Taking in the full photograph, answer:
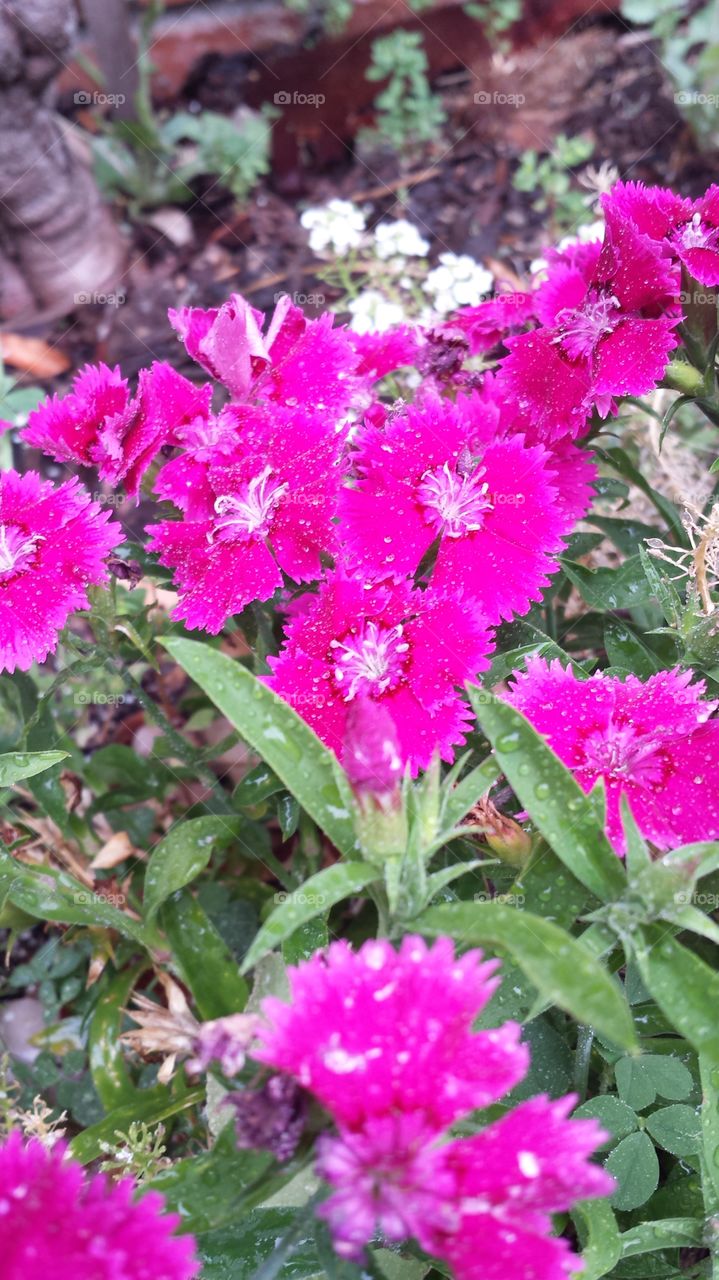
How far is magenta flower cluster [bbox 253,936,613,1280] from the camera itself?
2.59 feet

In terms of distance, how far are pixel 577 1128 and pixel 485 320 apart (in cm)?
108

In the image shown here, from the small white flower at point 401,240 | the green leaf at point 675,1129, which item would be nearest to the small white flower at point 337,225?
the small white flower at point 401,240

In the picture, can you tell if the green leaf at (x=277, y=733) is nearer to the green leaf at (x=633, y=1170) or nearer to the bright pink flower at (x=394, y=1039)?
the bright pink flower at (x=394, y=1039)

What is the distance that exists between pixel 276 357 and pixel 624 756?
27.6 inches

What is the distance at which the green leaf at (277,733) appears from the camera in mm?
1091

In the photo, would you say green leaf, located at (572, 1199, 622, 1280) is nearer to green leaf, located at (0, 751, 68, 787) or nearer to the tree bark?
green leaf, located at (0, 751, 68, 787)

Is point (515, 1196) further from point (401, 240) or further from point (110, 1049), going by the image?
point (401, 240)

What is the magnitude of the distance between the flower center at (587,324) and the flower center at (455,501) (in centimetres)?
20

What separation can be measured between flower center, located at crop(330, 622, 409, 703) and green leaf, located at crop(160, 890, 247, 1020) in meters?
0.44

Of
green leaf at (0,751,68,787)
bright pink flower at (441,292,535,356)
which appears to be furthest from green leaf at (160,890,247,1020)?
bright pink flower at (441,292,535,356)

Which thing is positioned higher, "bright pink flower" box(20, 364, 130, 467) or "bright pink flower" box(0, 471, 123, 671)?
"bright pink flower" box(20, 364, 130, 467)

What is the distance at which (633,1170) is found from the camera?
122cm

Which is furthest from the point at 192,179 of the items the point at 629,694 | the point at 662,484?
the point at 629,694

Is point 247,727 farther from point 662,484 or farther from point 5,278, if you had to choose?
point 5,278
